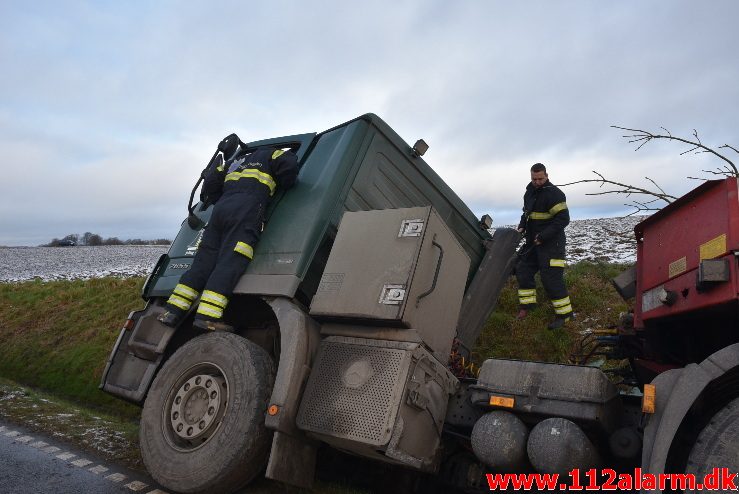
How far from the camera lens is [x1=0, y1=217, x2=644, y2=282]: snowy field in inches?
308

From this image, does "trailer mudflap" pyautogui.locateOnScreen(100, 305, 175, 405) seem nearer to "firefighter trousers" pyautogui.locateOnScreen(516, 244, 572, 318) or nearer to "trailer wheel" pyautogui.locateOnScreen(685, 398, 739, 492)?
"trailer wheel" pyautogui.locateOnScreen(685, 398, 739, 492)

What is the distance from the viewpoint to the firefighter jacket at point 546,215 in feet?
17.1

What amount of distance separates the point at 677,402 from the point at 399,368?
117 centimetres

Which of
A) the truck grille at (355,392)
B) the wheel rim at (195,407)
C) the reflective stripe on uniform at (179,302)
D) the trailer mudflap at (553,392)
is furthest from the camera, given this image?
the reflective stripe on uniform at (179,302)

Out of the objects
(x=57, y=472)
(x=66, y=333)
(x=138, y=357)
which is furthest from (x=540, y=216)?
(x=66, y=333)

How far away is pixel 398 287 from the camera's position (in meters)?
2.91

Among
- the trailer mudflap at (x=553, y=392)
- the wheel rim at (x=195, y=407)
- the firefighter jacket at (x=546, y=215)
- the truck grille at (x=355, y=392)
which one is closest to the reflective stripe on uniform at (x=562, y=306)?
the firefighter jacket at (x=546, y=215)

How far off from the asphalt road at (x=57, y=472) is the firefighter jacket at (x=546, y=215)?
3.76m

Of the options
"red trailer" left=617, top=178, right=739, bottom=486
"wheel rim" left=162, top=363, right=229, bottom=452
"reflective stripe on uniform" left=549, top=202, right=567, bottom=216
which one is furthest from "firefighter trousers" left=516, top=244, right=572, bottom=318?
"wheel rim" left=162, top=363, right=229, bottom=452

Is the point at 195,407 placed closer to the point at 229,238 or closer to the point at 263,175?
the point at 229,238

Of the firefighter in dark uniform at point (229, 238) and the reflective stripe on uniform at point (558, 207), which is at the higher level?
the reflective stripe on uniform at point (558, 207)

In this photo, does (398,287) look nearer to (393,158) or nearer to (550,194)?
(393,158)

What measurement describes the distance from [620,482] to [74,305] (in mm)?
8901

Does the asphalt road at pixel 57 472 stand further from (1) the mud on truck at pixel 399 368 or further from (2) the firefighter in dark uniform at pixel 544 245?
(2) the firefighter in dark uniform at pixel 544 245
